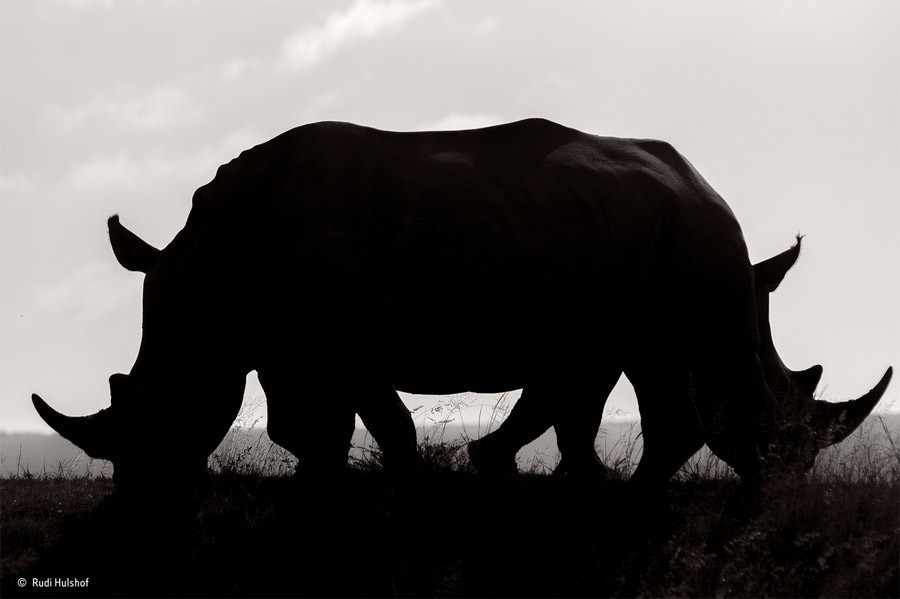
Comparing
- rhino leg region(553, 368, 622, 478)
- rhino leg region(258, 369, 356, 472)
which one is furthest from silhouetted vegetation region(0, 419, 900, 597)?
rhino leg region(553, 368, 622, 478)

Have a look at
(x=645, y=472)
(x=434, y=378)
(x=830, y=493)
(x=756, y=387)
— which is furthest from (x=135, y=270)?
(x=830, y=493)

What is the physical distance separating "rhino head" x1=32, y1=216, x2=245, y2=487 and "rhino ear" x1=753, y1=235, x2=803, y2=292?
337 cm

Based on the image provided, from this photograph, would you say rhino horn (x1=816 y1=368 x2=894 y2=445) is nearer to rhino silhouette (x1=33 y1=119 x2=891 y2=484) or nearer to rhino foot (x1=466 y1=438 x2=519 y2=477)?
rhino silhouette (x1=33 y1=119 x2=891 y2=484)

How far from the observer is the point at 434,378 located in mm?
5938

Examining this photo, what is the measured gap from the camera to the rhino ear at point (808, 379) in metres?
6.68

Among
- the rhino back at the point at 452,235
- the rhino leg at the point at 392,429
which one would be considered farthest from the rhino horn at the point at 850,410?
the rhino leg at the point at 392,429

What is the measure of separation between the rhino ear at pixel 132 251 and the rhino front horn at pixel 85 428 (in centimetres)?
101

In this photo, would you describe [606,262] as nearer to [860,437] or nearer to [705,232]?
[705,232]

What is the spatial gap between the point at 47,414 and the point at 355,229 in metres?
1.92

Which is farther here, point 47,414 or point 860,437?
point 860,437

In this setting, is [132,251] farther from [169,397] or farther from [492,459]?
[492,459]

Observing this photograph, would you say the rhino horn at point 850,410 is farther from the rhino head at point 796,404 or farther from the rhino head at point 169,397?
the rhino head at point 169,397

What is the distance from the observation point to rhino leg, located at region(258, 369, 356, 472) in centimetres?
570

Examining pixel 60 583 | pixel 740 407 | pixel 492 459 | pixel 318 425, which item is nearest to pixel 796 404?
pixel 740 407
